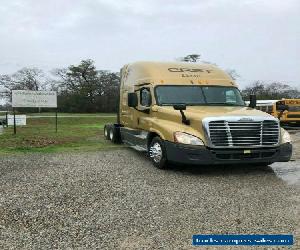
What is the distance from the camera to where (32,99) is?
2198 cm

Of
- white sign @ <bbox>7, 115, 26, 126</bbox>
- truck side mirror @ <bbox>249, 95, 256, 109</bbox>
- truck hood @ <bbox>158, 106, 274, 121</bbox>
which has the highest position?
truck side mirror @ <bbox>249, 95, 256, 109</bbox>

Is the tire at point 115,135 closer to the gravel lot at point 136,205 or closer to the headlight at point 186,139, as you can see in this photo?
the gravel lot at point 136,205

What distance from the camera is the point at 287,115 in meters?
28.0

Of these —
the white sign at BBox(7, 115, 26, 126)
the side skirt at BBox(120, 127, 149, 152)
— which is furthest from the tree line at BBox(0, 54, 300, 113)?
the side skirt at BBox(120, 127, 149, 152)

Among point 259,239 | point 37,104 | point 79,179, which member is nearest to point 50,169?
point 79,179

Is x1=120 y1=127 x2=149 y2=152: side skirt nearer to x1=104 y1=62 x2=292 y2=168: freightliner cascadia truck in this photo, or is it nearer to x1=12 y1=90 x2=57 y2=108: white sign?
x1=104 y1=62 x2=292 y2=168: freightliner cascadia truck

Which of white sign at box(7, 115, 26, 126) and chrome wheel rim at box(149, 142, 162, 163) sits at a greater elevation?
chrome wheel rim at box(149, 142, 162, 163)

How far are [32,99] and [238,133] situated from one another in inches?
620

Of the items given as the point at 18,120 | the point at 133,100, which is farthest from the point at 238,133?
the point at 18,120

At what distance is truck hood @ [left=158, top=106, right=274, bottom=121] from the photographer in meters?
8.91

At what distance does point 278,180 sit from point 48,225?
192 inches

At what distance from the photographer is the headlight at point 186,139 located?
8.62m

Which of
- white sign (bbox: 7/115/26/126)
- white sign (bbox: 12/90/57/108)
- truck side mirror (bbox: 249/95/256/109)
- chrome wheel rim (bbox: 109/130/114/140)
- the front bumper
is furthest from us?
white sign (bbox: 7/115/26/126)

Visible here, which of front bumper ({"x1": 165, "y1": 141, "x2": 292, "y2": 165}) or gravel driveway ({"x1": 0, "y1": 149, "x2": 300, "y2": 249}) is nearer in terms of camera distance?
gravel driveway ({"x1": 0, "y1": 149, "x2": 300, "y2": 249})
